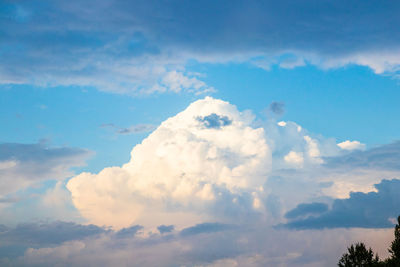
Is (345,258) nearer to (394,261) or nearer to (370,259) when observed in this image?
(370,259)

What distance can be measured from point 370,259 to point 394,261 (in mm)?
10403

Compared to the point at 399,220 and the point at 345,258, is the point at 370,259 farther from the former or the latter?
the point at 399,220

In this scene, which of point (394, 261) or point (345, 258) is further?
point (345, 258)

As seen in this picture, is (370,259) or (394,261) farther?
(370,259)

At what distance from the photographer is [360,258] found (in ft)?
319

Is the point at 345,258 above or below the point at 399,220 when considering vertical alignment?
below

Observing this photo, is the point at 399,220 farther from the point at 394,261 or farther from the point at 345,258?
the point at 345,258

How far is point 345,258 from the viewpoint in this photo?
98875 mm

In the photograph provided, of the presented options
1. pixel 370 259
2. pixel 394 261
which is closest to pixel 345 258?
pixel 370 259

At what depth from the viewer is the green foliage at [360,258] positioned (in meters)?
97.1

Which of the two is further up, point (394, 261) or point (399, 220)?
point (399, 220)

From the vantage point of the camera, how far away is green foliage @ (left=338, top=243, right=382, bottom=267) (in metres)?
97.1

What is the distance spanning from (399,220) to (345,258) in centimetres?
1670

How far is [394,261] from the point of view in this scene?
87250 millimetres
